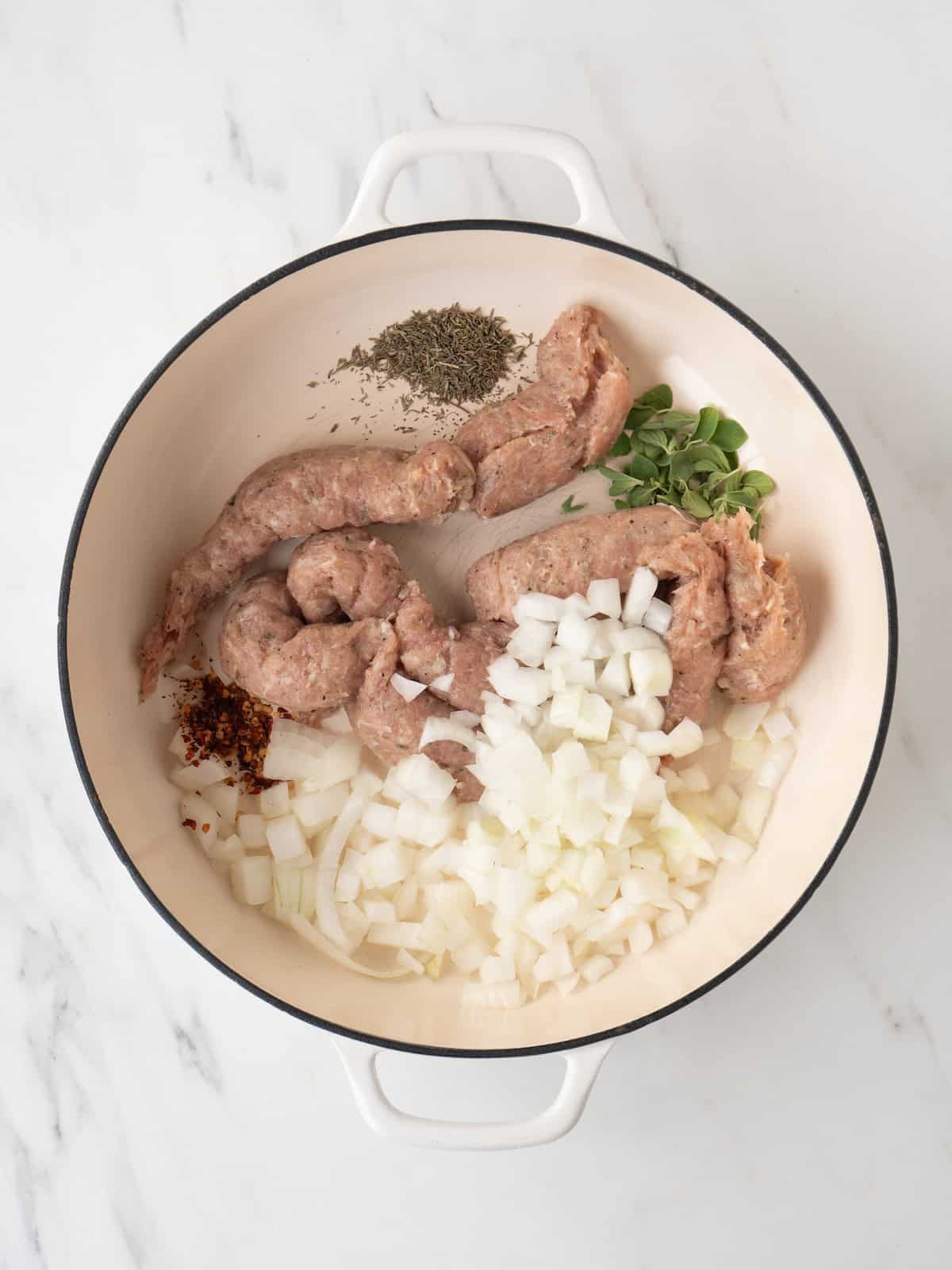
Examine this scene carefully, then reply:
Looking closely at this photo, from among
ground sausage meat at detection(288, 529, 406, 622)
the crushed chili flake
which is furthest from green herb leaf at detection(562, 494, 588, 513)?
the crushed chili flake

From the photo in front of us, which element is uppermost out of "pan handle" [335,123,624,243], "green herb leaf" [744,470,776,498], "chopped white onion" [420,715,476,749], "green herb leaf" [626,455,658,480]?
"pan handle" [335,123,624,243]

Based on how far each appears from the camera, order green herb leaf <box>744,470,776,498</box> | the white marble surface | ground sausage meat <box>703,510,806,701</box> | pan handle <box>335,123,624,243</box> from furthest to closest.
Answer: the white marble surface
green herb leaf <box>744,470,776,498</box>
ground sausage meat <box>703,510,806,701</box>
pan handle <box>335,123,624,243</box>

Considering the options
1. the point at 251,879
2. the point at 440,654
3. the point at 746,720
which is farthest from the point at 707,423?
the point at 251,879

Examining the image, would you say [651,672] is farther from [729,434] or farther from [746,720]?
[729,434]

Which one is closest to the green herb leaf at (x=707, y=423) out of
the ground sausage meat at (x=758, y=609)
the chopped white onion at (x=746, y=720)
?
the ground sausage meat at (x=758, y=609)

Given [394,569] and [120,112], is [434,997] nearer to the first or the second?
[394,569]

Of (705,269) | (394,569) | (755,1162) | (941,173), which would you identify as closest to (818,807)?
(755,1162)

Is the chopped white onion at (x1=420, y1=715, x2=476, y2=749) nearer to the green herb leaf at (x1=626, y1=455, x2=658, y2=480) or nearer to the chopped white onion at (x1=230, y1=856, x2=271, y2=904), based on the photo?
the chopped white onion at (x1=230, y1=856, x2=271, y2=904)
